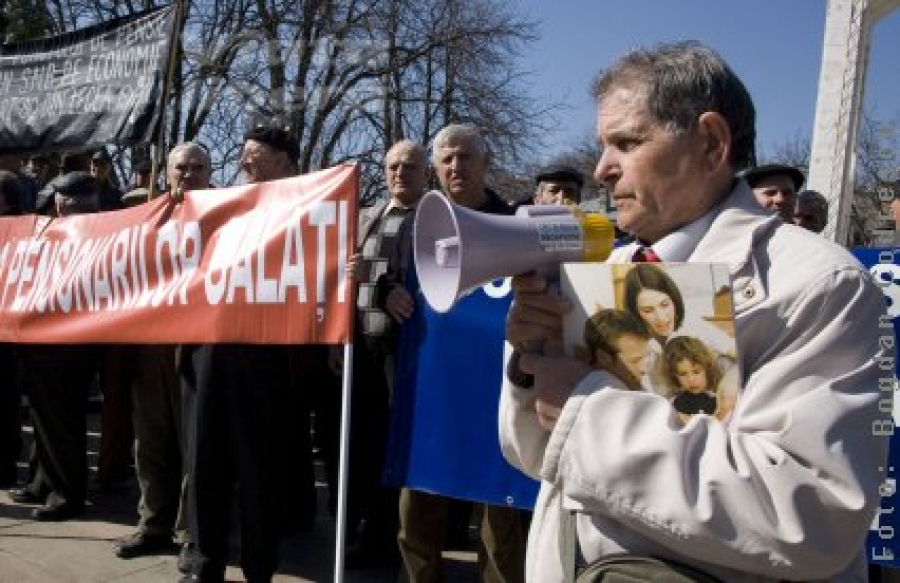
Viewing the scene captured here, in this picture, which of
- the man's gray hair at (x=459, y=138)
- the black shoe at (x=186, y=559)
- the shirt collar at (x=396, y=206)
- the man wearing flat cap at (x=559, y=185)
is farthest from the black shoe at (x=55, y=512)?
the man wearing flat cap at (x=559, y=185)

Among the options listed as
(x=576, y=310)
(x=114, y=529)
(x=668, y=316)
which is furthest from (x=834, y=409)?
(x=114, y=529)

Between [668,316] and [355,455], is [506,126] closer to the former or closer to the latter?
[355,455]

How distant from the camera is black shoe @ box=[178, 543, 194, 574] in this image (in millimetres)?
3835

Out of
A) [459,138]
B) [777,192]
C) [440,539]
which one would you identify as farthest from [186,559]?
[777,192]

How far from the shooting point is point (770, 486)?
3.77 ft

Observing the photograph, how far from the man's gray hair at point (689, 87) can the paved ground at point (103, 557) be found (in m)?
3.19

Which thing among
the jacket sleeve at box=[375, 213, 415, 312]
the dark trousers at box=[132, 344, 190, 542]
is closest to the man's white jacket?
the jacket sleeve at box=[375, 213, 415, 312]

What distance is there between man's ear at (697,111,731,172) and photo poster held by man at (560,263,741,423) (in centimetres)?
30

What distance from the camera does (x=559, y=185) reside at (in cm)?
487

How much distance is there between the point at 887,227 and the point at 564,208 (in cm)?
441

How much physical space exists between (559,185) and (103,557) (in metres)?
3.08

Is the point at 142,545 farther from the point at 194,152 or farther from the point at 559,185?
the point at 559,185

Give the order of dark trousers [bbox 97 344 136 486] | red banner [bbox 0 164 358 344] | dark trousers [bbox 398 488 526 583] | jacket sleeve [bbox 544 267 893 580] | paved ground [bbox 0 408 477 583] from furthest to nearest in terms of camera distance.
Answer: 1. dark trousers [bbox 97 344 136 486]
2. paved ground [bbox 0 408 477 583]
3. red banner [bbox 0 164 358 344]
4. dark trousers [bbox 398 488 526 583]
5. jacket sleeve [bbox 544 267 893 580]

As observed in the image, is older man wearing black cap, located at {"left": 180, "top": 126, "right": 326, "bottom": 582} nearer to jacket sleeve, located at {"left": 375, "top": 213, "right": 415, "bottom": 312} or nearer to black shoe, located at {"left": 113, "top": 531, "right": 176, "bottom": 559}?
jacket sleeve, located at {"left": 375, "top": 213, "right": 415, "bottom": 312}
